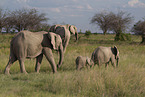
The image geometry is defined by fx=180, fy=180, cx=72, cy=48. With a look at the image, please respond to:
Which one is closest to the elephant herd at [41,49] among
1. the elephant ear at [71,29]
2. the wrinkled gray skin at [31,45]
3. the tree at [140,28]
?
the wrinkled gray skin at [31,45]

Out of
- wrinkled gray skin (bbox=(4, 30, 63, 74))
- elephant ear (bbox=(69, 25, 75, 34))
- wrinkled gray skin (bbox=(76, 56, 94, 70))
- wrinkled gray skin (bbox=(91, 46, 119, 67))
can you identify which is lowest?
wrinkled gray skin (bbox=(76, 56, 94, 70))

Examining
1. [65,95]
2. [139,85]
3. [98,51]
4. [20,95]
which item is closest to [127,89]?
[139,85]

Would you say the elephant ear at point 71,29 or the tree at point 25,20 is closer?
the elephant ear at point 71,29

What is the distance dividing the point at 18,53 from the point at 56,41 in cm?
129

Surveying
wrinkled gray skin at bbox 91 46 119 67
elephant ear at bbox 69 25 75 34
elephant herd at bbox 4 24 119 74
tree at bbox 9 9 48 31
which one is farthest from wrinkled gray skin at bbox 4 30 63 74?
tree at bbox 9 9 48 31

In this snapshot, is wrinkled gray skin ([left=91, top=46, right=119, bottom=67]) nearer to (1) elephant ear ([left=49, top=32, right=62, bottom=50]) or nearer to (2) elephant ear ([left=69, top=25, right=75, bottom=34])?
(2) elephant ear ([left=69, top=25, right=75, bottom=34])

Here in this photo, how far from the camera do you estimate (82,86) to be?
14.8 feet

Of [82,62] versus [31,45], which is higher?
[31,45]

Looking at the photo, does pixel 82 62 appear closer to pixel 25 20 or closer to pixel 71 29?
pixel 71 29

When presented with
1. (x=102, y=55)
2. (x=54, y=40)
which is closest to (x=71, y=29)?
(x=54, y=40)

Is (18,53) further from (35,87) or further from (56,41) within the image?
(35,87)

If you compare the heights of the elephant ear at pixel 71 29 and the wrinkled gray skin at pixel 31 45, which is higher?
the elephant ear at pixel 71 29

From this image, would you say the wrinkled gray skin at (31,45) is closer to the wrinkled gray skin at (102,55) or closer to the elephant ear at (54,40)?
the elephant ear at (54,40)

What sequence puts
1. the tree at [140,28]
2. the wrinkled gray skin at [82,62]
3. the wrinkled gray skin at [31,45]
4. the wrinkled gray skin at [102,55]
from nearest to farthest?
the wrinkled gray skin at [31,45] < the wrinkled gray skin at [102,55] < the wrinkled gray skin at [82,62] < the tree at [140,28]
